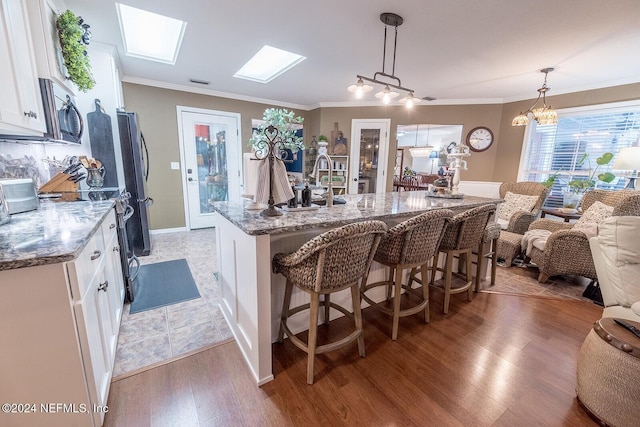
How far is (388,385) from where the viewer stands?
1.51m

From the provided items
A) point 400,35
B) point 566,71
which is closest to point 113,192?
point 400,35

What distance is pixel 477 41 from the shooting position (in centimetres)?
252

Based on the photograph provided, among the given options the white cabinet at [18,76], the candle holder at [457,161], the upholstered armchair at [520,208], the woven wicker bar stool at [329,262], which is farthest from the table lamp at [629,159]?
the white cabinet at [18,76]

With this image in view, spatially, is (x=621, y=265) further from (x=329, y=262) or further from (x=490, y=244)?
(x=329, y=262)

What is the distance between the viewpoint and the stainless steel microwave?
175 cm

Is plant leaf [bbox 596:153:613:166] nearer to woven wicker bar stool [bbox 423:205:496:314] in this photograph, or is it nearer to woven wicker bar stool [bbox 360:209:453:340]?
woven wicker bar stool [bbox 423:205:496:314]

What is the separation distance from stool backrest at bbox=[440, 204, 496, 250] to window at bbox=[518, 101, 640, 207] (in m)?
3.26

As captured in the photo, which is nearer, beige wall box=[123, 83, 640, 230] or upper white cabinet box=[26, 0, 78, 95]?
upper white cabinet box=[26, 0, 78, 95]

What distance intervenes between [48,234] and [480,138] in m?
5.77

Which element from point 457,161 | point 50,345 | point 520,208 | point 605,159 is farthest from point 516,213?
point 50,345

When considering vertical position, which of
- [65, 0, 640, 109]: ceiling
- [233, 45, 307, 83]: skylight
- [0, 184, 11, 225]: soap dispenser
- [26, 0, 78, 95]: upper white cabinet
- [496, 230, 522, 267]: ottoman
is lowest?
[496, 230, 522, 267]: ottoman

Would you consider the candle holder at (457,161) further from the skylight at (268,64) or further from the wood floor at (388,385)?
the skylight at (268,64)

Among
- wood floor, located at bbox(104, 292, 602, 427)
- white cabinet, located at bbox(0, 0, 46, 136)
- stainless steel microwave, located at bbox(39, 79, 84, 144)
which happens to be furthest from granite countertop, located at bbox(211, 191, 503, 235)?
stainless steel microwave, located at bbox(39, 79, 84, 144)

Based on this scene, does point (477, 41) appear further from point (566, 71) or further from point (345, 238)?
point (345, 238)
